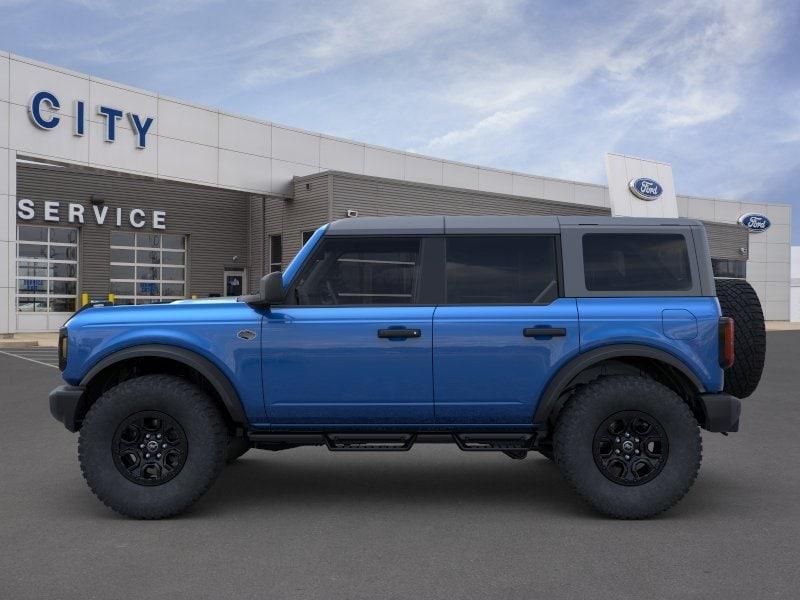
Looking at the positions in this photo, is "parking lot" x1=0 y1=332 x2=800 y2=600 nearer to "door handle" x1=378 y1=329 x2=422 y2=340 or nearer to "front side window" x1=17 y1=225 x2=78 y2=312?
"door handle" x1=378 y1=329 x2=422 y2=340

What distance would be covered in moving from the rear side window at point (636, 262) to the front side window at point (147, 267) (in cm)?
2678

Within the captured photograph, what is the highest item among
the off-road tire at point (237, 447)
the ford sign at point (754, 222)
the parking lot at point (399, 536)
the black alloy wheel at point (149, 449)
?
the ford sign at point (754, 222)

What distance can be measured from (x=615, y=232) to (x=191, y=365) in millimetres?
2959

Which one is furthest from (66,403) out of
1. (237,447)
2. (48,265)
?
(48,265)

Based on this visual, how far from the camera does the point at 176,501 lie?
17.3 feet

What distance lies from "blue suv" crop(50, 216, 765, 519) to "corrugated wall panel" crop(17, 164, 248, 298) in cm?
2303

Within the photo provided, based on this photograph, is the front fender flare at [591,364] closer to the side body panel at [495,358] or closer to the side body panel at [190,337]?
the side body panel at [495,358]

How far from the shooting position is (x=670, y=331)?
535 centimetres

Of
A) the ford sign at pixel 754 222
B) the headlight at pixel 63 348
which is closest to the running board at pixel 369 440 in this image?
the headlight at pixel 63 348

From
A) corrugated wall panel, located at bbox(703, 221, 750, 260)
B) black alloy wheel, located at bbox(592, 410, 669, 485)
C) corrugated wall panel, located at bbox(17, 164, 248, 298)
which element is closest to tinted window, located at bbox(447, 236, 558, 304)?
black alloy wheel, located at bbox(592, 410, 669, 485)

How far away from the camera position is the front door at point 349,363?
5348mm

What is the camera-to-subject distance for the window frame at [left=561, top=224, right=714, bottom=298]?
5.47 m

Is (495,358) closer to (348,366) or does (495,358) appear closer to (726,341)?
(348,366)

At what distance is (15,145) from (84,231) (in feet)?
19.5
